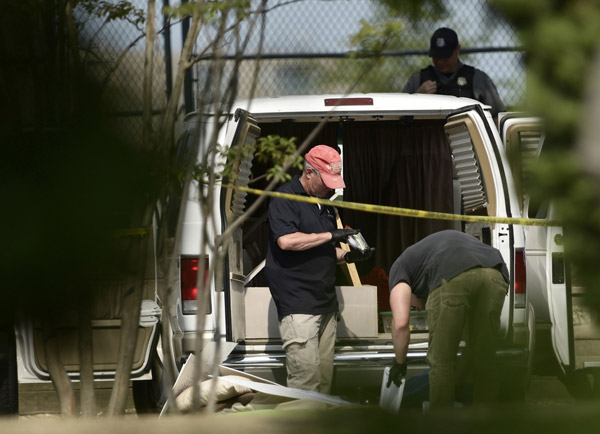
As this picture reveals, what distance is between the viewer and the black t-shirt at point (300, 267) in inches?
196

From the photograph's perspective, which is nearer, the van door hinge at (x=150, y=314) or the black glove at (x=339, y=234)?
the van door hinge at (x=150, y=314)

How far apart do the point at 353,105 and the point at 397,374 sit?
1.92 meters

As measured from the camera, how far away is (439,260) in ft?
14.6

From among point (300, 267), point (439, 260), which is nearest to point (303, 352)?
point (300, 267)

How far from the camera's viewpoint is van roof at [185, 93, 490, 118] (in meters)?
5.14

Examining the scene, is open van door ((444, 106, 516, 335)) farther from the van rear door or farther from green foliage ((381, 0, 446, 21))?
green foliage ((381, 0, 446, 21))

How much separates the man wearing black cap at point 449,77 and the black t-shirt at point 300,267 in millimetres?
2496

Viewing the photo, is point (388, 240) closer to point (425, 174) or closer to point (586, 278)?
point (425, 174)

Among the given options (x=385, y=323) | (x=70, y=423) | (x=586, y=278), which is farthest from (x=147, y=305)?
(x=586, y=278)

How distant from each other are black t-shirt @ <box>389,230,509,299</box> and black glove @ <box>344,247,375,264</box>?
0.88m

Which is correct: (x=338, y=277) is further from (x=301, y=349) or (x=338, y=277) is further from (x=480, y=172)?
(x=480, y=172)

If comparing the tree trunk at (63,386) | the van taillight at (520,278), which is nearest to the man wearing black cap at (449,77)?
the van taillight at (520,278)

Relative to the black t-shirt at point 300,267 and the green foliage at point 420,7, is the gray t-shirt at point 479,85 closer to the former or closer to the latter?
the black t-shirt at point 300,267

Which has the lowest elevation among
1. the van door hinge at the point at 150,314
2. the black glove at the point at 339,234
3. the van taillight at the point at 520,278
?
the van door hinge at the point at 150,314
